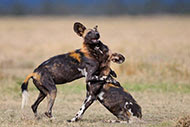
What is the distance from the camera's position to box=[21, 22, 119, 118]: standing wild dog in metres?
9.84

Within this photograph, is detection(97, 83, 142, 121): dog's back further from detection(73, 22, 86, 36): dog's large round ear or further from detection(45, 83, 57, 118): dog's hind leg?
detection(73, 22, 86, 36): dog's large round ear

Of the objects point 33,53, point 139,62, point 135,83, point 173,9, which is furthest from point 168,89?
point 173,9

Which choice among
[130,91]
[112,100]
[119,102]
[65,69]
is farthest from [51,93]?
[130,91]

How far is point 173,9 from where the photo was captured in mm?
92938

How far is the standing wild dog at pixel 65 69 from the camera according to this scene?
32.3 feet

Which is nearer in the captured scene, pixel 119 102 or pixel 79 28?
pixel 119 102

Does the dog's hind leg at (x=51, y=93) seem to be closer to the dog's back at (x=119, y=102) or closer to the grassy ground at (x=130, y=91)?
the grassy ground at (x=130, y=91)

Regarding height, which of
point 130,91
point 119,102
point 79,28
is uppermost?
point 79,28

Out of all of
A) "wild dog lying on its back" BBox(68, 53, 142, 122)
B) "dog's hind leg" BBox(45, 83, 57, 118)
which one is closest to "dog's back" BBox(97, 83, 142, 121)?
"wild dog lying on its back" BBox(68, 53, 142, 122)

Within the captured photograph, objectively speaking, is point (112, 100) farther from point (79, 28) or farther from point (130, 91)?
point (130, 91)

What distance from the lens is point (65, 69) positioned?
32.9ft

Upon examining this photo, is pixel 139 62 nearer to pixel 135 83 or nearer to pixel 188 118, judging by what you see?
pixel 135 83

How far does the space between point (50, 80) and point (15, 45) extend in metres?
16.3

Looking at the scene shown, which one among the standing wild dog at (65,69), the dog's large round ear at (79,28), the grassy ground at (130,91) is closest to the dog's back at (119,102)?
the grassy ground at (130,91)
